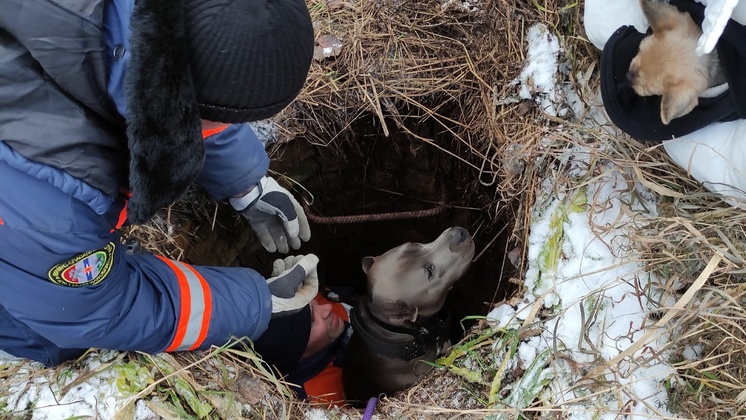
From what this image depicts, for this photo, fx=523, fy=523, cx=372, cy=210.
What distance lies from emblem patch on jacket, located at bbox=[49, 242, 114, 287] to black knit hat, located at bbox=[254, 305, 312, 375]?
960mm

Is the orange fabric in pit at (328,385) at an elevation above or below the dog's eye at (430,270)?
below

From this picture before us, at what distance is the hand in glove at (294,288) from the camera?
2490mm

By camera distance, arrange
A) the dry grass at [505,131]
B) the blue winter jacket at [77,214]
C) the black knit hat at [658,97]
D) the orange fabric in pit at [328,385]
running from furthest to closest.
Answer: the orange fabric in pit at [328,385], the dry grass at [505,131], the black knit hat at [658,97], the blue winter jacket at [77,214]

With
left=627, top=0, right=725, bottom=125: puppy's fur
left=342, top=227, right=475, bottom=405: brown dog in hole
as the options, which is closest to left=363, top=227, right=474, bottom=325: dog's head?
left=342, top=227, right=475, bottom=405: brown dog in hole

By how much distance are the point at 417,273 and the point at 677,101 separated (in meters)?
1.47

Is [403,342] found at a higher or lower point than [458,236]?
lower

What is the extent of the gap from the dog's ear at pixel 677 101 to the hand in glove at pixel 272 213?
1768 millimetres

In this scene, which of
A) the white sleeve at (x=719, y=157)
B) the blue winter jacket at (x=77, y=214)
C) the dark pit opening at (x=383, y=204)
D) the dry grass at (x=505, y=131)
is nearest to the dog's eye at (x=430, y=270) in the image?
the dark pit opening at (x=383, y=204)

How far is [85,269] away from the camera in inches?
67.6

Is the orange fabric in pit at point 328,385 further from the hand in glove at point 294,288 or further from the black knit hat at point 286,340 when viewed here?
the hand in glove at point 294,288

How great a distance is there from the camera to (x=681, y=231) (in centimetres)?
175

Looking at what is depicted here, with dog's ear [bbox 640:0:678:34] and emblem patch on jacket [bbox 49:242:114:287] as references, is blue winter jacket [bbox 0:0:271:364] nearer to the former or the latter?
emblem patch on jacket [bbox 49:242:114:287]

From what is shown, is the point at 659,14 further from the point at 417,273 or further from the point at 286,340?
the point at 286,340

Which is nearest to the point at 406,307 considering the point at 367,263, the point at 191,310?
the point at 367,263
